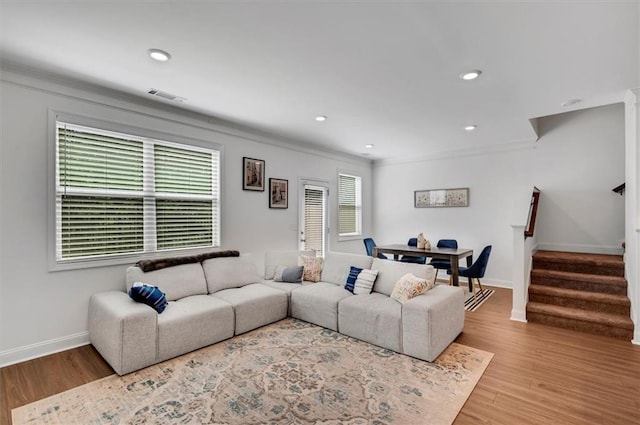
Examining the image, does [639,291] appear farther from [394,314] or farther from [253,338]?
[253,338]

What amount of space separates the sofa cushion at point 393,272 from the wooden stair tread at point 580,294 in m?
1.78

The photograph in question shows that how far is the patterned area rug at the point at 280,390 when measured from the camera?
206 centimetres

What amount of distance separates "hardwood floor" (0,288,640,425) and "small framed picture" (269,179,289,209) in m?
3.00

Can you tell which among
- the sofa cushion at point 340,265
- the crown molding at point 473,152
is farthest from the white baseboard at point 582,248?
the sofa cushion at point 340,265

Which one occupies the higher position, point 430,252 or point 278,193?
point 278,193

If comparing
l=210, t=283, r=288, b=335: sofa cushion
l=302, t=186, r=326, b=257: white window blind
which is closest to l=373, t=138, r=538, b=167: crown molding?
l=302, t=186, r=326, b=257: white window blind

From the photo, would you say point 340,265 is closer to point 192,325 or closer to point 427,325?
point 427,325

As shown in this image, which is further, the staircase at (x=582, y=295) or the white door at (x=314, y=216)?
the white door at (x=314, y=216)

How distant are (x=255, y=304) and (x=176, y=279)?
37.5 inches

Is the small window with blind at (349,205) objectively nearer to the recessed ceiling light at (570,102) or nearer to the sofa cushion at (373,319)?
the sofa cushion at (373,319)

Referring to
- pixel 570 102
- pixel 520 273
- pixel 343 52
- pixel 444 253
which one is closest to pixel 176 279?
pixel 343 52

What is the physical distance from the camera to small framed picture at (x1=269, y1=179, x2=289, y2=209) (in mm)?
5051

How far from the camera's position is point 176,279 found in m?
3.48

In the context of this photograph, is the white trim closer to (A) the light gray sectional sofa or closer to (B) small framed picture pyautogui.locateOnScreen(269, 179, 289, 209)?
(A) the light gray sectional sofa
